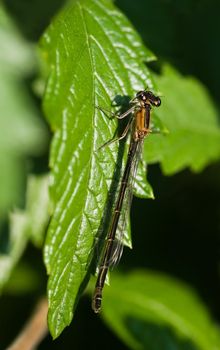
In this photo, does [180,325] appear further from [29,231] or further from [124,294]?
[29,231]

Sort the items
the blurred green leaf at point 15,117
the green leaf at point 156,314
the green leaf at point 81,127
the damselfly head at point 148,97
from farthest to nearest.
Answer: the green leaf at point 156,314
the blurred green leaf at point 15,117
the damselfly head at point 148,97
the green leaf at point 81,127

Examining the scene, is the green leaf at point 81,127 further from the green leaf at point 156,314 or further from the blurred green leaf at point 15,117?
the green leaf at point 156,314

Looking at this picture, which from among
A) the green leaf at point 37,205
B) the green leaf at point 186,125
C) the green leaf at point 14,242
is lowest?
the green leaf at point 14,242

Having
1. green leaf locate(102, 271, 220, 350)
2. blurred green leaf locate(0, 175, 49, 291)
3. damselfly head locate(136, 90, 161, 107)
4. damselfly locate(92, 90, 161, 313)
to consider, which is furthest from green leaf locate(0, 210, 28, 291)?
damselfly head locate(136, 90, 161, 107)

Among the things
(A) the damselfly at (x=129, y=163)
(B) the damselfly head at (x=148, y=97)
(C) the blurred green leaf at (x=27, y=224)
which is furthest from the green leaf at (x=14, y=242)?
(B) the damselfly head at (x=148, y=97)

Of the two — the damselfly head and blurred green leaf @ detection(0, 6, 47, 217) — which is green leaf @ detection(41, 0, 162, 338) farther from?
blurred green leaf @ detection(0, 6, 47, 217)

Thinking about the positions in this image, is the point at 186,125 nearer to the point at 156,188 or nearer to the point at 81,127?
the point at 156,188

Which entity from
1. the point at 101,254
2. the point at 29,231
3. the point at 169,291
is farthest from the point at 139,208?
the point at 101,254

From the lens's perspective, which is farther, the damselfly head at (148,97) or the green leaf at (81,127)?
the damselfly head at (148,97)
